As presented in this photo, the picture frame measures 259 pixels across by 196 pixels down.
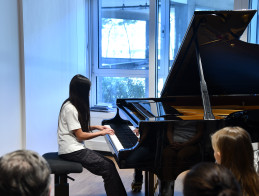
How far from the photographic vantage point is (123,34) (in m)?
5.29

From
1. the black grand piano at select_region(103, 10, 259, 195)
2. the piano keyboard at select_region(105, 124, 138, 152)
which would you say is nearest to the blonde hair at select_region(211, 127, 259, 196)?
the black grand piano at select_region(103, 10, 259, 195)

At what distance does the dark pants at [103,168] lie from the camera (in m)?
3.04

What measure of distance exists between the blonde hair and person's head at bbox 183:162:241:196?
725mm

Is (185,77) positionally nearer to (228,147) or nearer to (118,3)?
(228,147)

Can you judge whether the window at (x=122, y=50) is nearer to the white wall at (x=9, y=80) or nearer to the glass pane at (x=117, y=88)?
the glass pane at (x=117, y=88)

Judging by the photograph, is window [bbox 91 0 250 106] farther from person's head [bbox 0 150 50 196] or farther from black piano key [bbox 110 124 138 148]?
person's head [bbox 0 150 50 196]

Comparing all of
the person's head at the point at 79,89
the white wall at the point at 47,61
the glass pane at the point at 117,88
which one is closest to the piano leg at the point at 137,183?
the person's head at the point at 79,89

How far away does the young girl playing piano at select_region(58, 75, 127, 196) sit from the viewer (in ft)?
10.0

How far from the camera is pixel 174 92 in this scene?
133 inches

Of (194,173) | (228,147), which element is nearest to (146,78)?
(228,147)

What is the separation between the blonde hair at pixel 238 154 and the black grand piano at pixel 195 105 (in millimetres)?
480

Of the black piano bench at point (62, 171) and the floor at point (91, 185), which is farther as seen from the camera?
the floor at point (91, 185)

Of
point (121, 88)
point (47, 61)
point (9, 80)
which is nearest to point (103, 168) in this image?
point (9, 80)

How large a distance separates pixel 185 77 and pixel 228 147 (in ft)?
4.55
